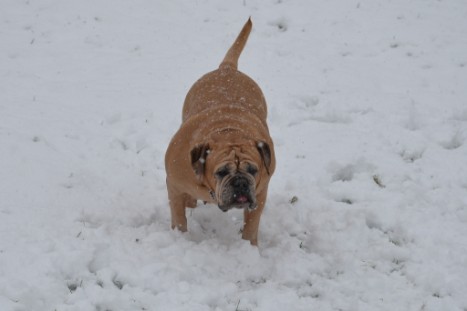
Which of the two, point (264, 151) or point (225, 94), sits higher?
point (264, 151)

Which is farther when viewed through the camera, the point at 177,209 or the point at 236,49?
the point at 236,49

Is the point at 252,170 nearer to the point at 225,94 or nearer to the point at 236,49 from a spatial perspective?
the point at 225,94

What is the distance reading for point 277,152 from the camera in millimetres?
5734

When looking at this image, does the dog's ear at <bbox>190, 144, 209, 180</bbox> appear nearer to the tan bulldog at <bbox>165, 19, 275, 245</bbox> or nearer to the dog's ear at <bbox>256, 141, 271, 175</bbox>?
the tan bulldog at <bbox>165, 19, 275, 245</bbox>

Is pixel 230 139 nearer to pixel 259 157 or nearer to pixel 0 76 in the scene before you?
pixel 259 157

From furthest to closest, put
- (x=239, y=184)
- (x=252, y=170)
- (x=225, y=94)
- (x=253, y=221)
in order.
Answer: (x=225, y=94) < (x=253, y=221) < (x=252, y=170) < (x=239, y=184)

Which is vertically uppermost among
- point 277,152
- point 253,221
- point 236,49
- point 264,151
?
point 264,151

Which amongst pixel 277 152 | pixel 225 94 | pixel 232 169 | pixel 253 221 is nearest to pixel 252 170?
pixel 232 169

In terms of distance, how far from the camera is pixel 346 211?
4898 millimetres

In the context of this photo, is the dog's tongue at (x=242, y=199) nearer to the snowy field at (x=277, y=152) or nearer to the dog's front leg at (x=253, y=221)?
the dog's front leg at (x=253, y=221)

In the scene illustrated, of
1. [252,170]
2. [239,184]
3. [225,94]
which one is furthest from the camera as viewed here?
[225,94]

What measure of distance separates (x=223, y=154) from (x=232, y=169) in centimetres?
13

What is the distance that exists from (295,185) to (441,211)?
1.25 metres

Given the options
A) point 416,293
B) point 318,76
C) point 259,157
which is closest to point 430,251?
point 416,293
